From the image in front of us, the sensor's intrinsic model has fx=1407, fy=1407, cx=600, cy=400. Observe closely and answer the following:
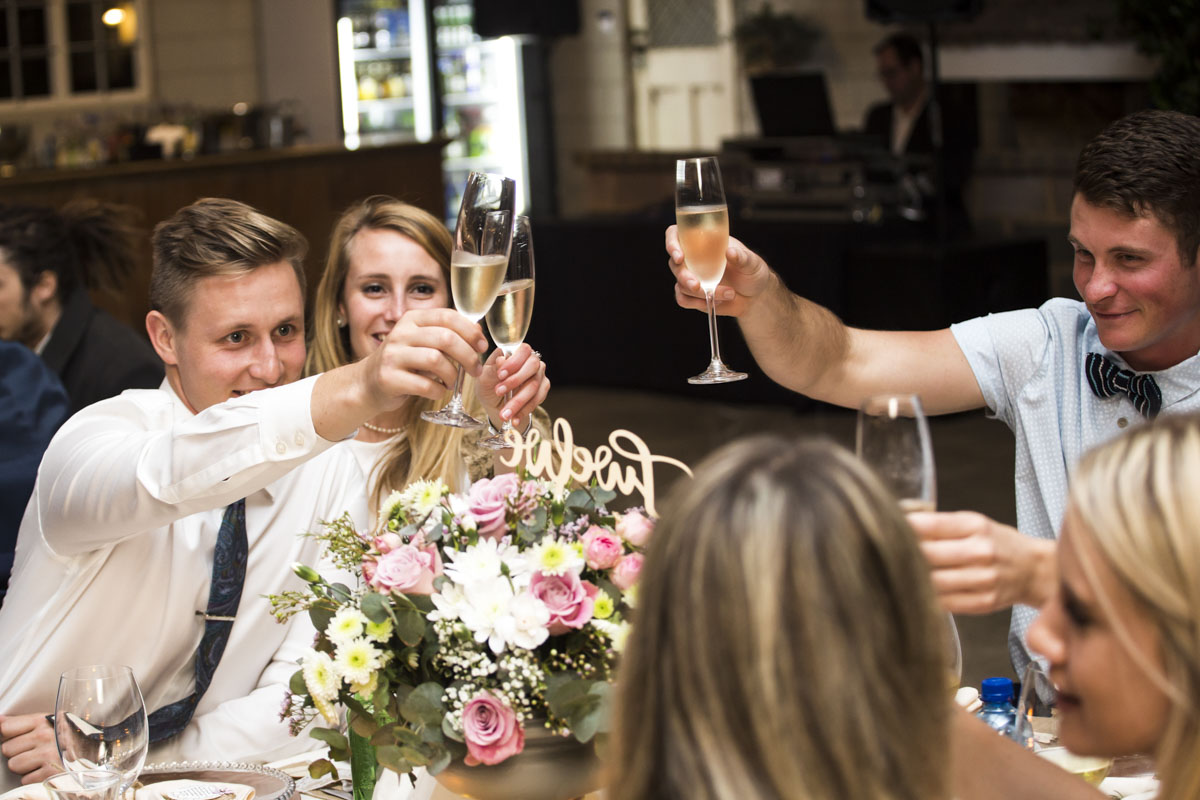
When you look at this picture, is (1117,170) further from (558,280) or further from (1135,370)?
(558,280)

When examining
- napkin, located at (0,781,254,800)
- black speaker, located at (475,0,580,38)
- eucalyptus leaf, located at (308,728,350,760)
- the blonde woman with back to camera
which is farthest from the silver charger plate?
black speaker, located at (475,0,580,38)

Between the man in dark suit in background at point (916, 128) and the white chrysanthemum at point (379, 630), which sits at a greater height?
the man in dark suit in background at point (916, 128)

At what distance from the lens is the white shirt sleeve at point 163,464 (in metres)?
1.63

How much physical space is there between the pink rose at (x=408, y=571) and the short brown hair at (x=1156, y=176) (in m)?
1.20

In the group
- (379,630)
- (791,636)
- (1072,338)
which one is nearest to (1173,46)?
(1072,338)

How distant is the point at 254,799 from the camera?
1575 millimetres

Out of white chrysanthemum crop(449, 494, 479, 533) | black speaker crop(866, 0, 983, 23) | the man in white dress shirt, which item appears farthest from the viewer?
black speaker crop(866, 0, 983, 23)

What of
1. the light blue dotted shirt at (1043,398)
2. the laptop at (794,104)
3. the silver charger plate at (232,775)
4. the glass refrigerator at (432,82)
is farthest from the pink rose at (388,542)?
the glass refrigerator at (432,82)

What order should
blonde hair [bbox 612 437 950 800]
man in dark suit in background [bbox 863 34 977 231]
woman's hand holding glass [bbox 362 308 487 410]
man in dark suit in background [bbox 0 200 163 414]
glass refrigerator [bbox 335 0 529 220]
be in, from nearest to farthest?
blonde hair [bbox 612 437 950 800] → woman's hand holding glass [bbox 362 308 487 410] → man in dark suit in background [bbox 0 200 163 414] → man in dark suit in background [bbox 863 34 977 231] → glass refrigerator [bbox 335 0 529 220]

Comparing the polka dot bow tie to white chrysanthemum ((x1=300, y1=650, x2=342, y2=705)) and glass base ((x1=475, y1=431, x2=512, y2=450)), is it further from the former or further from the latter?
white chrysanthemum ((x1=300, y1=650, x2=342, y2=705))

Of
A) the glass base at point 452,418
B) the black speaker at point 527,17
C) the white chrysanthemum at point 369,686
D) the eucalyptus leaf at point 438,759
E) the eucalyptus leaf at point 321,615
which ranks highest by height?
the black speaker at point 527,17

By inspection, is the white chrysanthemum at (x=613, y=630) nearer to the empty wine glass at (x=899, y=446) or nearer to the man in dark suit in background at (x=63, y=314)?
the empty wine glass at (x=899, y=446)

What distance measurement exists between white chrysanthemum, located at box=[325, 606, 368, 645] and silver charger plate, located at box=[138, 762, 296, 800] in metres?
0.31

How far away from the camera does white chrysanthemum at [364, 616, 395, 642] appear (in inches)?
53.8
